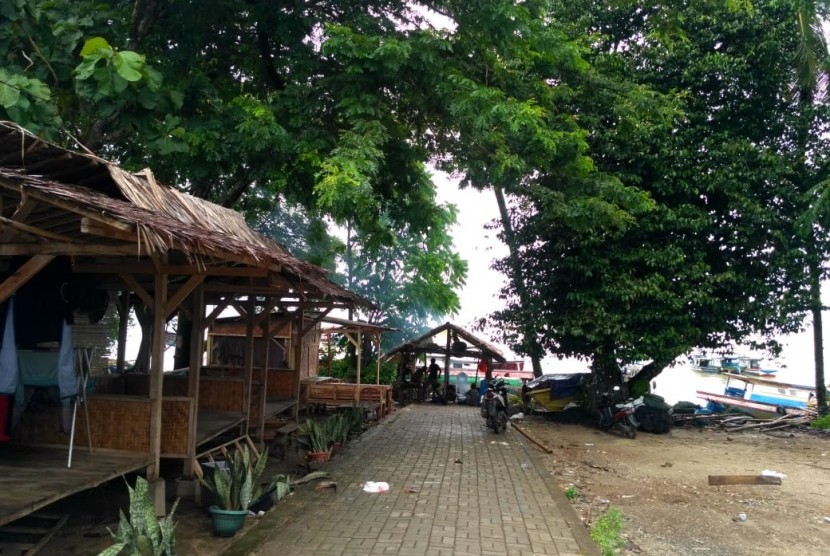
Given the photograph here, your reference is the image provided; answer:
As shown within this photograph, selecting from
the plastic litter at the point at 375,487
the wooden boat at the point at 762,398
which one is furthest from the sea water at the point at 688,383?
the plastic litter at the point at 375,487

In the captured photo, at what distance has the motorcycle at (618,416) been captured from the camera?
51.0ft

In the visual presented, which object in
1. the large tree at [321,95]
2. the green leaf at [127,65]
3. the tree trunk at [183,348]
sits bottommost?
the tree trunk at [183,348]

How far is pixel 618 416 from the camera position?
51.5ft

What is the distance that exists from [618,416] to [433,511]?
9698 mm

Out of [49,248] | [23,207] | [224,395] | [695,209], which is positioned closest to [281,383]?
[224,395]

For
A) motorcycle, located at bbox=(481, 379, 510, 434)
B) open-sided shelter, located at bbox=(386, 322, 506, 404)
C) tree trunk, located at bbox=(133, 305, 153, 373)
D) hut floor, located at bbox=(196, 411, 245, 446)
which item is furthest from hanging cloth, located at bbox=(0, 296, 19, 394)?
open-sided shelter, located at bbox=(386, 322, 506, 404)

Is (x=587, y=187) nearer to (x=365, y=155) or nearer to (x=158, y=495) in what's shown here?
(x=365, y=155)

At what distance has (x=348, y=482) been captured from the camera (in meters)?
8.70

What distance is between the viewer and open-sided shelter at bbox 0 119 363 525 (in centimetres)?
476

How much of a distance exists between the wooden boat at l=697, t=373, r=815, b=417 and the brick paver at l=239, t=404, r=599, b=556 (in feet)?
41.6

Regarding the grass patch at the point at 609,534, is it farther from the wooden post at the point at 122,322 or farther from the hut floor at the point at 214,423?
the wooden post at the point at 122,322

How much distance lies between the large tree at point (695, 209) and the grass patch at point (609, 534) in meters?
9.07

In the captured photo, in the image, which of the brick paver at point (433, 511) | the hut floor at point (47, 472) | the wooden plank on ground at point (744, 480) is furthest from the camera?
the wooden plank on ground at point (744, 480)

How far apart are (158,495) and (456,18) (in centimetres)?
872
